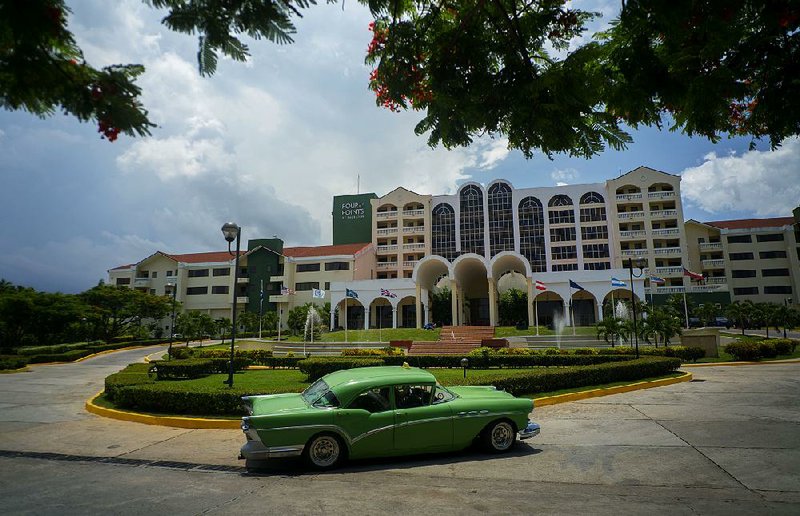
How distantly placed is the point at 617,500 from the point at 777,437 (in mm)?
4735

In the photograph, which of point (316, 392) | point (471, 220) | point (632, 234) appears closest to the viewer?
point (316, 392)

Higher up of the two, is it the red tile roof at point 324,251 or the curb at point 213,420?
the red tile roof at point 324,251

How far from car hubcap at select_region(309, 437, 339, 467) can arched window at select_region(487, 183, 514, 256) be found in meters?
50.2

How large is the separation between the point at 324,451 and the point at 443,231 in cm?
5237

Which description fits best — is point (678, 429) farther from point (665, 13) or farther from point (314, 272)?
point (314, 272)

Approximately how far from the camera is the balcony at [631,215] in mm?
52281

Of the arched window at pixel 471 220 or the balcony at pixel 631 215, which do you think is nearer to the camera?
the balcony at pixel 631 215

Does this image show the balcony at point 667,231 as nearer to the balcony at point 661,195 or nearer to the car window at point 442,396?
the balcony at point 661,195

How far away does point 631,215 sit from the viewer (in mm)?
52594

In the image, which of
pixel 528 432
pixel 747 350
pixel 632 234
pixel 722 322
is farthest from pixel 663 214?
pixel 528 432

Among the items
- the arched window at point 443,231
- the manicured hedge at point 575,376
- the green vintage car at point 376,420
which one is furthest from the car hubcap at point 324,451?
the arched window at point 443,231

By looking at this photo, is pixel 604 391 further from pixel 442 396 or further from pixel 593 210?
pixel 593 210

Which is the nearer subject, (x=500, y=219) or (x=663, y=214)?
(x=663, y=214)

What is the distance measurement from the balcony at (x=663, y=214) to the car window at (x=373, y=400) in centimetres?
5465
